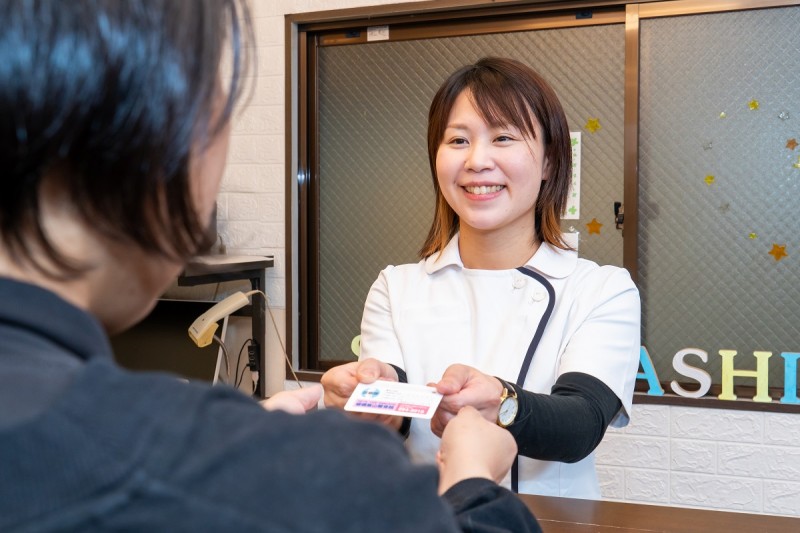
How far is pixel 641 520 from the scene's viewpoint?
1.07 metres

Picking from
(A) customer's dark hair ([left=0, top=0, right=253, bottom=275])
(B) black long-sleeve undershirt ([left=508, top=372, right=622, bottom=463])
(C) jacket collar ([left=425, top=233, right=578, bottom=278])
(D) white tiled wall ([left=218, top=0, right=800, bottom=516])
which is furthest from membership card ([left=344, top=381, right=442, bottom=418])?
(D) white tiled wall ([left=218, top=0, right=800, bottom=516])

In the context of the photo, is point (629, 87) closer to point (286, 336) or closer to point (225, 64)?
point (286, 336)

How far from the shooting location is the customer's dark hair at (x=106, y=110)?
1.20 feet

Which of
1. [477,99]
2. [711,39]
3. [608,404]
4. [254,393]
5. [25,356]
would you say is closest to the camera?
[25,356]

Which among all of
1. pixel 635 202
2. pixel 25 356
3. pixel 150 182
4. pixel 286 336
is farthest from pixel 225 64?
pixel 286 336

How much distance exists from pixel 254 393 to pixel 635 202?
173cm

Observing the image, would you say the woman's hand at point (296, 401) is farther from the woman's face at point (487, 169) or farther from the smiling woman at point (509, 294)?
the woman's face at point (487, 169)

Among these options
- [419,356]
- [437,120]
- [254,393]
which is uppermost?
[437,120]

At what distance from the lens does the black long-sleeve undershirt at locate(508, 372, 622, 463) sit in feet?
3.99

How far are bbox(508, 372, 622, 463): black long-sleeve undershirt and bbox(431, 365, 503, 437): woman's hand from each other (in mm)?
39

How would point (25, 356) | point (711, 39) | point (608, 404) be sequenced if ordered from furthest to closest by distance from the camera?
point (711, 39)
point (608, 404)
point (25, 356)

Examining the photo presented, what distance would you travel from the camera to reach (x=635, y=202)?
2.87 metres

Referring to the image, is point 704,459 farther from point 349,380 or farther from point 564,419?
point 349,380

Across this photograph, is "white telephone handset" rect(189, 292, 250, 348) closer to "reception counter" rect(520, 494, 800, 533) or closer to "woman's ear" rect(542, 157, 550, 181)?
"woman's ear" rect(542, 157, 550, 181)
